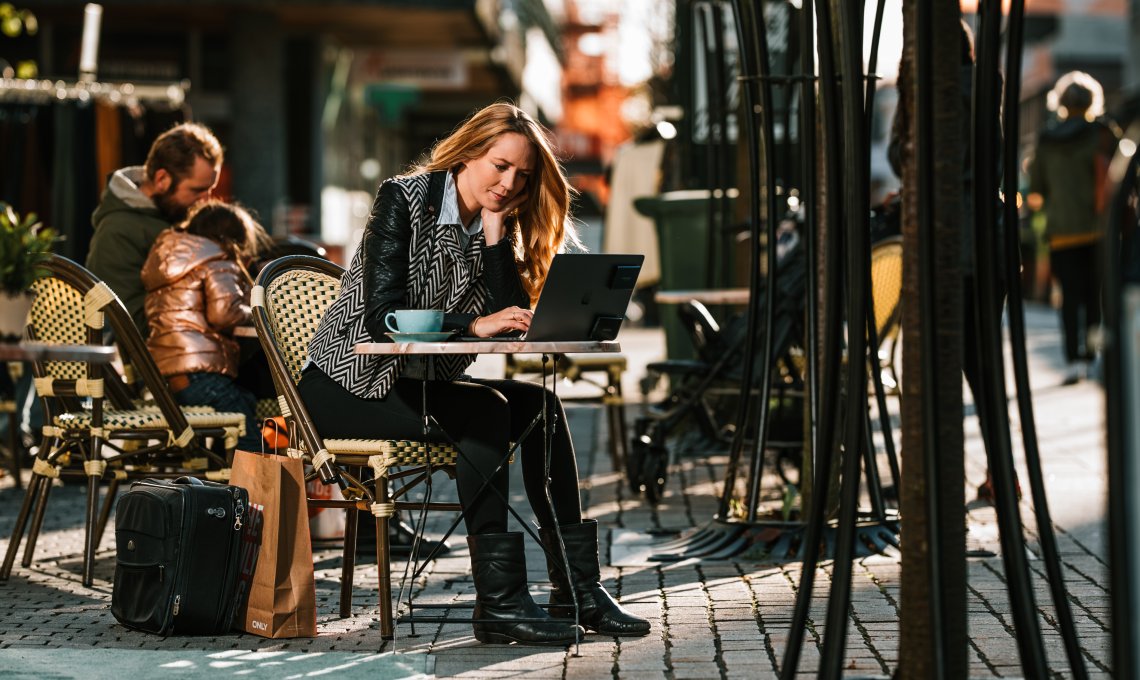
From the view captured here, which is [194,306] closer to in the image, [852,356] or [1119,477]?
[852,356]

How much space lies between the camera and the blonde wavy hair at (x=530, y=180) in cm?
519

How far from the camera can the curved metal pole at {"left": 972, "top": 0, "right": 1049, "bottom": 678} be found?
12.3ft

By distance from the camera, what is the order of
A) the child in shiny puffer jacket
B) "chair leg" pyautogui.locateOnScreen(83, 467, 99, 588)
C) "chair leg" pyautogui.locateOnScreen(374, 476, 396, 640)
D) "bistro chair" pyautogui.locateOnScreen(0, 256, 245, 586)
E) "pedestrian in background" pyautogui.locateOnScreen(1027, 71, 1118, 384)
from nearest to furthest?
"chair leg" pyautogui.locateOnScreen(374, 476, 396, 640) → "chair leg" pyautogui.locateOnScreen(83, 467, 99, 588) → "bistro chair" pyautogui.locateOnScreen(0, 256, 245, 586) → the child in shiny puffer jacket → "pedestrian in background" pyautogui.locateOnScreen(1027, 71, 1118, 384)

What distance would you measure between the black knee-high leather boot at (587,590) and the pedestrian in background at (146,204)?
2.79m

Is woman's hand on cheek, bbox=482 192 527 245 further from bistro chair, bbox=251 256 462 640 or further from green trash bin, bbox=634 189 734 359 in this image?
green trash bin, bbox=634 189 734 359

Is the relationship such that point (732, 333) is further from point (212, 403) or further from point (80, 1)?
point (80, 1)

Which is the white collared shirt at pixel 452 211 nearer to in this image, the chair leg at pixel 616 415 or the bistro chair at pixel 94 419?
the bistro chair at pixel 94 419

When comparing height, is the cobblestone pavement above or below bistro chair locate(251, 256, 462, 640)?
below

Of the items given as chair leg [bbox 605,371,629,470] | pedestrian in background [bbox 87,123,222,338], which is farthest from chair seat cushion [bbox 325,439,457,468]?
chair leg [bbox 605,371,629,470]

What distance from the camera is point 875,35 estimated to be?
19.8 ft

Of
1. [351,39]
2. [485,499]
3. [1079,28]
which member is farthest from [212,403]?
[1079,28]

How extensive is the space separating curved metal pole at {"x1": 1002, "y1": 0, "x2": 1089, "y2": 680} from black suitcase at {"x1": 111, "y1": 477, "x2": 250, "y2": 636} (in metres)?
2.26

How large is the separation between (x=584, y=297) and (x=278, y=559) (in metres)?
1.20

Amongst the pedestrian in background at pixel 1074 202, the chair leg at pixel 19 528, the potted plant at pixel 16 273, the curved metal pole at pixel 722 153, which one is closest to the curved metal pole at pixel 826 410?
the potted plant at pixel 16 273
